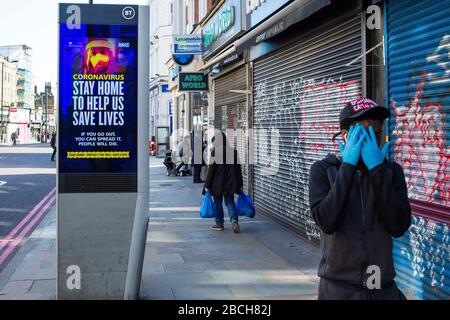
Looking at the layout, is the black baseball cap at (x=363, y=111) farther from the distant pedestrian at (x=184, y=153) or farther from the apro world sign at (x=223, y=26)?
the distant pedestrian at (x=184, y=153)

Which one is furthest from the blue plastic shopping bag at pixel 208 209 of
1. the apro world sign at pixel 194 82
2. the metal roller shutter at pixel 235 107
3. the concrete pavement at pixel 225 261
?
the apro world sign at pixel 194 82

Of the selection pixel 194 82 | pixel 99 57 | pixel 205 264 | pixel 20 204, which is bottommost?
pixel 205 264

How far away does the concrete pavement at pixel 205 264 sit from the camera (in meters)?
5.62

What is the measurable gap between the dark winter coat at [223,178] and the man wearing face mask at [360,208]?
6.31 meters

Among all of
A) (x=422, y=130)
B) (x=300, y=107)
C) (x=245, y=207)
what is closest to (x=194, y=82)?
(x=245, y=207)

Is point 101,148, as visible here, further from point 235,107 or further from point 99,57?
point 235,107

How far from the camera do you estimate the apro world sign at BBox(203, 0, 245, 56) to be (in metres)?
12.9

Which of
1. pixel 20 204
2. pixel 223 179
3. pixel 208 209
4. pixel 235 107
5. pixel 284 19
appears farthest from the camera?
pixel 235 107

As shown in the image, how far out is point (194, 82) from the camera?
1733 centimetres

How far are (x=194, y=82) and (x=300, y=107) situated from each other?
920cm

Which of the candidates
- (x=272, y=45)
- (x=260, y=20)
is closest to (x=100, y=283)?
(x=272, y=45)

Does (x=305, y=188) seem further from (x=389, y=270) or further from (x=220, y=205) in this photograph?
(x=389, y=270)

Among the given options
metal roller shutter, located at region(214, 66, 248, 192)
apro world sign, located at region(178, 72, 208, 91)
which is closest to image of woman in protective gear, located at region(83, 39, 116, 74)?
metal roller shutter, located at region(214, 66, 248, 192)

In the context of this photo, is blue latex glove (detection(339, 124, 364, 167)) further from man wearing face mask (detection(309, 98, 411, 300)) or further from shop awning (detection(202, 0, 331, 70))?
shop awning (detection(202, 0, 331, 70))
